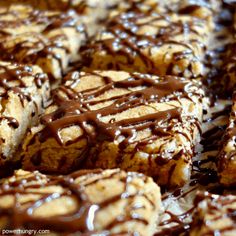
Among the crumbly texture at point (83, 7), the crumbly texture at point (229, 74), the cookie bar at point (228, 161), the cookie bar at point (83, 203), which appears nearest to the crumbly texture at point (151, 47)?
the crumbly texture at point (229, 74)

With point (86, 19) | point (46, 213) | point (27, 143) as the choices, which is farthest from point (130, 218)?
point (86, 19)

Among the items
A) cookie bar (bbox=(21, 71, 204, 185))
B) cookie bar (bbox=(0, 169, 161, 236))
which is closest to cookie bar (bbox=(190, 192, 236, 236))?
cookie bar (bbox=(0, 169, 161, 236))

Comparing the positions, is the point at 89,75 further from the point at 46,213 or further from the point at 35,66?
the point at 46,213

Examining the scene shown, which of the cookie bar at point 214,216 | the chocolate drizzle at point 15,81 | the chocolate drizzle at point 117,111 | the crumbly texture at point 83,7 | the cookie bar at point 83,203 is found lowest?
the cookie bar at point 214,216

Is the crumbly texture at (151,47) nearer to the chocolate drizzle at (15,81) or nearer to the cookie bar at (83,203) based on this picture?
the chocolate drizzle at (15,81)

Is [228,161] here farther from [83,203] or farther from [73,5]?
[73,5]

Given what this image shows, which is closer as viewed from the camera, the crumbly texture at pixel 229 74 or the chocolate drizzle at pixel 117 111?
the chocolate drizzle at pixel 117 111

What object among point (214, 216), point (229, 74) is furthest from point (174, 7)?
point (214, 216)
